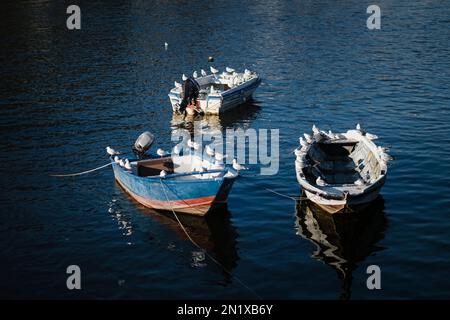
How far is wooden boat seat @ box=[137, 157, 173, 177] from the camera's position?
29281mm

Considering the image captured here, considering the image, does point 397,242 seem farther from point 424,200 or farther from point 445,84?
point 445,84

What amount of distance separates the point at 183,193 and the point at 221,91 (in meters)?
20.4

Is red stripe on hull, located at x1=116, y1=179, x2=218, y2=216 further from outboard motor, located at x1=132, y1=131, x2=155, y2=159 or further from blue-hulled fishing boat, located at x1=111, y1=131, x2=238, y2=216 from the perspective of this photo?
outboard motor, located at x1=132, y1=131, x2=155, y2=159

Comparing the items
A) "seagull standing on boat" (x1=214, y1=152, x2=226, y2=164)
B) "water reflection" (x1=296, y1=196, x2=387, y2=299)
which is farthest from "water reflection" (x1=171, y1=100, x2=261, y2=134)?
"water reflection" (x1=296, y1=196, x2=387, y2=299)

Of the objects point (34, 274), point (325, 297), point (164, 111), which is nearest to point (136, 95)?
point (164, 111)

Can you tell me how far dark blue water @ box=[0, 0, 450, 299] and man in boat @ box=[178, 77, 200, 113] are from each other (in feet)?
6.18

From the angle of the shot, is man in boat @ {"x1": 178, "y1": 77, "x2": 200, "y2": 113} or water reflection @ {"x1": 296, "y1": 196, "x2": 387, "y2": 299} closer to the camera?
water reflection @ {"x1": 296, "y1": 196, "x2": 387, "y2": 299}

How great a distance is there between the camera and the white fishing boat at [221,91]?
41.8 metres

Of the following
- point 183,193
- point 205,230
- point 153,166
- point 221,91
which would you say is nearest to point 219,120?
point 221,91

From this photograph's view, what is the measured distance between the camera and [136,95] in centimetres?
4769

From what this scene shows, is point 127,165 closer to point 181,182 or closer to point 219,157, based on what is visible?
point 181,182

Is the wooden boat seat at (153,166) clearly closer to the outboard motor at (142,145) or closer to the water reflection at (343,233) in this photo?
the outboard motor at (142,145)

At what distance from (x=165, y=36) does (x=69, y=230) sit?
4780cm

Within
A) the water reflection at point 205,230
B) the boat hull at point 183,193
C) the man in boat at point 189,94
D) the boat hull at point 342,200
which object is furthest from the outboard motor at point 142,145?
the man in boat at point 189,94
